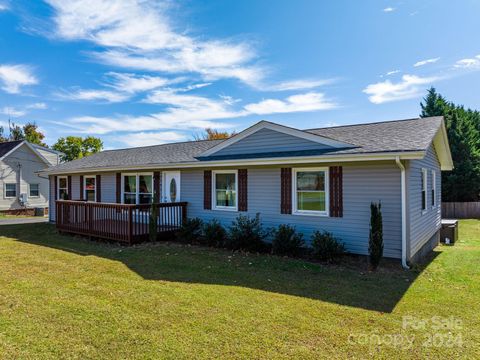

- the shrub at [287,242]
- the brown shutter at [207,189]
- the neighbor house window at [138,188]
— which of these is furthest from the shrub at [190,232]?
the shrub at [287,242]

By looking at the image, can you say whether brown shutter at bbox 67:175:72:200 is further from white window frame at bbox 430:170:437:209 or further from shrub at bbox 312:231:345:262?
white window frame at bbox 430:170:437:209

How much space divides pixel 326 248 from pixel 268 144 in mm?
3730

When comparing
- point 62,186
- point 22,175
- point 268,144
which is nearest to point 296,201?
point 268,144

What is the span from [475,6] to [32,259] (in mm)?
13418

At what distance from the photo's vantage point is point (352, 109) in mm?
18297

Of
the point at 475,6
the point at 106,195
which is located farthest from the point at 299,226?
the point at 106,195

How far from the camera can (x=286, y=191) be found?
29.7ft

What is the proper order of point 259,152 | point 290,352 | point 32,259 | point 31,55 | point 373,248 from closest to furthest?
point 290,352, point 373,248, point 32,259, point 259,152, point 31,55

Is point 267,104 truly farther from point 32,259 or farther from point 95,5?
point 32,259

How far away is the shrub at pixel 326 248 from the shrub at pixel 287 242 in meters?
0.60

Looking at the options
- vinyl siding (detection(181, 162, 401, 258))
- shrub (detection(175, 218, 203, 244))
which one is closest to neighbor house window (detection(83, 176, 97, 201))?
shrub (detection(175, 218, 203, 244))

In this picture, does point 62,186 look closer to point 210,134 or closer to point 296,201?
point 296,201

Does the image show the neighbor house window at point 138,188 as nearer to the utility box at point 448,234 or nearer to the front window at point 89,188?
the front window at point 89,188

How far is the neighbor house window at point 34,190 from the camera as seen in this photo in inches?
949
